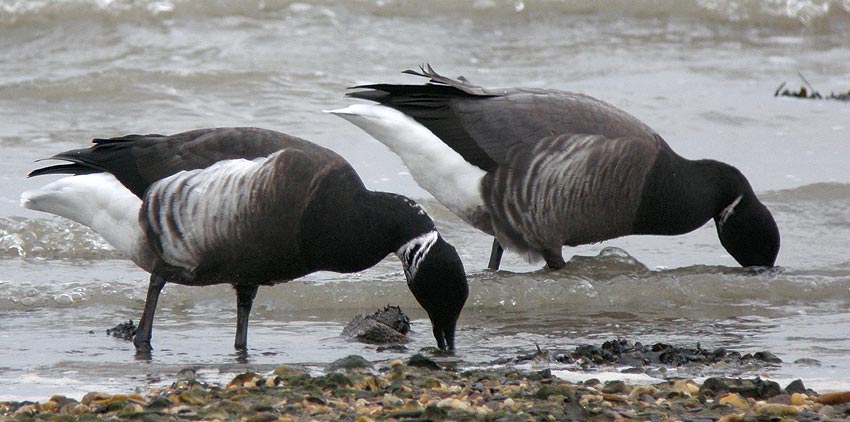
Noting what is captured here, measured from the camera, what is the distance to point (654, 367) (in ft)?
20.7

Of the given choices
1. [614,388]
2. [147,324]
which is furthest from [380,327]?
[614,388]

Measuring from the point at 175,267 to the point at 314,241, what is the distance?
841 millimetres

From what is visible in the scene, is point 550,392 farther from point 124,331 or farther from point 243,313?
point 124,331

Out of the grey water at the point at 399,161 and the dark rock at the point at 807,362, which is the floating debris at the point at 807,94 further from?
the dark rock at the point at 807,362

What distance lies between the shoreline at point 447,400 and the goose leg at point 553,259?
10.3ft

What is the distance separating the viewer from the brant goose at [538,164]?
8680mm

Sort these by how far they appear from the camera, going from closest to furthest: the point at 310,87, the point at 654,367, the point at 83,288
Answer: the point at 654,367 < the point at 83,288 < the point at 310,87

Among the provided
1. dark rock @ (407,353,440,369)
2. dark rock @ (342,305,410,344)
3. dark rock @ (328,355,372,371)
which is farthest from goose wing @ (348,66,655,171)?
dark rock @ (328,355,372,371)

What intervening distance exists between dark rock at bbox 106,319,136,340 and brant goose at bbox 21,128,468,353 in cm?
37

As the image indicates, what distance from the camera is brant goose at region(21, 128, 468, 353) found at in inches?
266

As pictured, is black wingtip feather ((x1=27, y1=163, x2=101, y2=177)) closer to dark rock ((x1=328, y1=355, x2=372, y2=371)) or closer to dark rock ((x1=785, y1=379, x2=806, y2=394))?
dark rock ((x1=328, y1=355, x2=372, y2=371))

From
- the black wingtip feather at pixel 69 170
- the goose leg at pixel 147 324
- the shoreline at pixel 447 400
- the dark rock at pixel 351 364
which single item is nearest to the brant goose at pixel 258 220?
the goose leg at pixel 147 324

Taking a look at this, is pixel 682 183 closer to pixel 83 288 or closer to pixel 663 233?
pixel 663 233

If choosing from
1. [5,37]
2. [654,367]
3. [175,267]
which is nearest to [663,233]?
[654,367]
